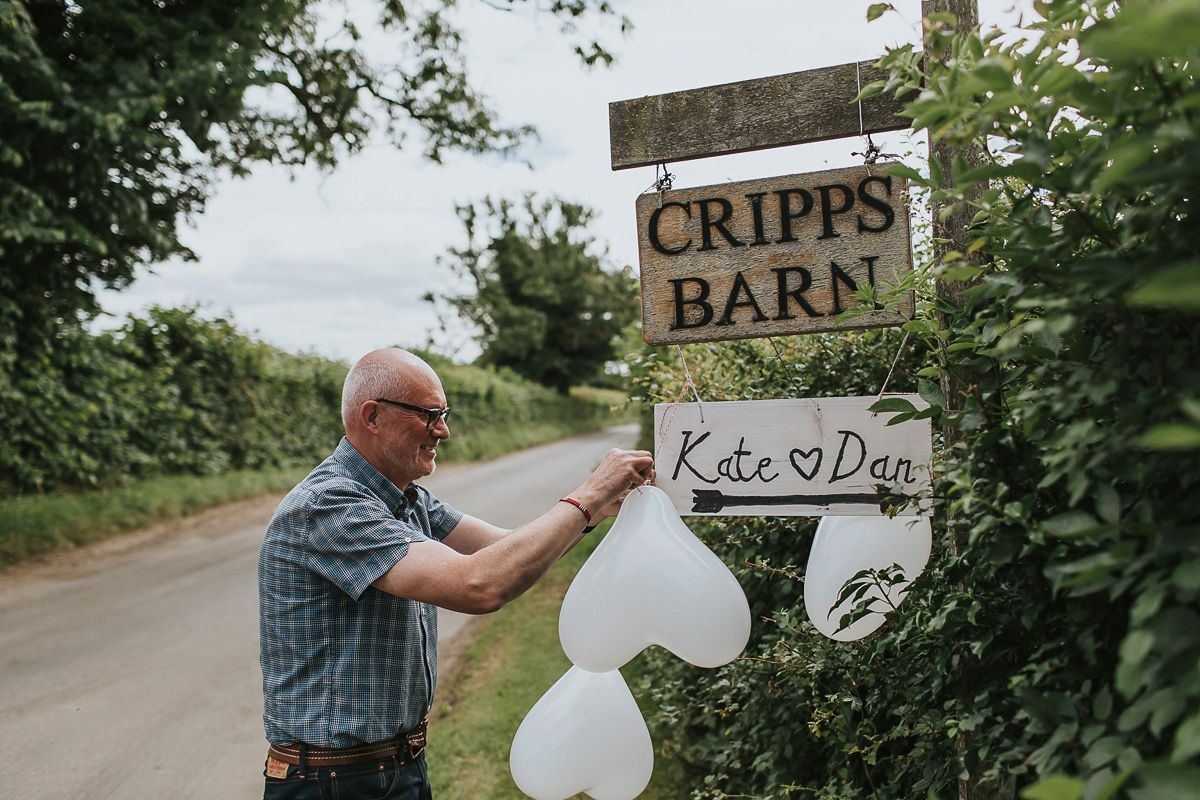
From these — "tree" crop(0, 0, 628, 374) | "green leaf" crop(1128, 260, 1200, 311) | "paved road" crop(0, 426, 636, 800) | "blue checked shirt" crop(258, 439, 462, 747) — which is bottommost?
"paved road" crop(0, 426, 636, 800)

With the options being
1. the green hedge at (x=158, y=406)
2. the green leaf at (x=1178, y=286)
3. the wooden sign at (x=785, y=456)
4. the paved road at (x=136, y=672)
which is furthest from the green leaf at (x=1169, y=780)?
the green hedge at (x=158, y=406)

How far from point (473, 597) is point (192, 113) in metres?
8.51

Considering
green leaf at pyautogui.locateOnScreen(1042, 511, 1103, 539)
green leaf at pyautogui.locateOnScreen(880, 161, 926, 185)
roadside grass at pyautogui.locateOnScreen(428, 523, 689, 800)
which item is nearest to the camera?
green leaf at pyautogui.locateOnScreen(1042, 511, 1103, 539)

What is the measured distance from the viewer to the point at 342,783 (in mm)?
1866

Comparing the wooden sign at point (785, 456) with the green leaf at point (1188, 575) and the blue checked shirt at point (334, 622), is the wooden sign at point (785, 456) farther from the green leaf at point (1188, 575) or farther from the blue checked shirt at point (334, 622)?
the green leaf at point (1188, 575)

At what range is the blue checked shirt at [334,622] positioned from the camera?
1.84 meters

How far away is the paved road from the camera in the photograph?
3.80 metres

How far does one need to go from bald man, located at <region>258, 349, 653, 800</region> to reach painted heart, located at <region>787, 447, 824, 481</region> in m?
0.34

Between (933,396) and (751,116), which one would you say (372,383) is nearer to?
(751,116)

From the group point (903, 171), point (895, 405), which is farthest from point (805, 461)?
point (903, 171)

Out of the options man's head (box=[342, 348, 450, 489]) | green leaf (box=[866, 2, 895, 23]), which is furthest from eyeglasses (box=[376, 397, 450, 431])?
green leaf (box=[866, 2, 895, 23])

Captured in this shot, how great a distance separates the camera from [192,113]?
322 inches

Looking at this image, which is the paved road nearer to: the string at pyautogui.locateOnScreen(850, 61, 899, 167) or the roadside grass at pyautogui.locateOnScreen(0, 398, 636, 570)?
the roadside grass at pyautogui.locateOnScreen(0, 398, 636, 570)

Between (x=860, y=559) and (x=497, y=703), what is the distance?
10.9ft
